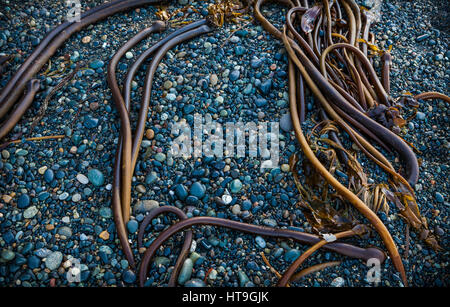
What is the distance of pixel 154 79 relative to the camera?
2502mm

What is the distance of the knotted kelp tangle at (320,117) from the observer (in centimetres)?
196

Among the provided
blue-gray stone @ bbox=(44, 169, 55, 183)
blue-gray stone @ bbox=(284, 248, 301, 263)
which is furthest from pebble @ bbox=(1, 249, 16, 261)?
blue-gray stone @ bbox=(284, 248, 301, 263)

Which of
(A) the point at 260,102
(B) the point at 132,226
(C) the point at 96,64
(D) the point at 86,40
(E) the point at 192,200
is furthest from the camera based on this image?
(D) the point at 86,40

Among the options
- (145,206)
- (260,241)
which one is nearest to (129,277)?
(145,206)

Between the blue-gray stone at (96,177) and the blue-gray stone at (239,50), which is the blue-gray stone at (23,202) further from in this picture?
the blue-gray stone at (239,50)

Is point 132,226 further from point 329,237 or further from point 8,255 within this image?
point 329,237

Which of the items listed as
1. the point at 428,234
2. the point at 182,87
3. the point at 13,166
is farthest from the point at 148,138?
the point at 428,234

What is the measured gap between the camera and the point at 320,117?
2383 mm

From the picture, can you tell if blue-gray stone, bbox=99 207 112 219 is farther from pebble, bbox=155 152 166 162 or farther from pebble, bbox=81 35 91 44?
pebble, bbox=81 35 91 44

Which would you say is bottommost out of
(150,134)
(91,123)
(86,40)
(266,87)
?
(150,134)

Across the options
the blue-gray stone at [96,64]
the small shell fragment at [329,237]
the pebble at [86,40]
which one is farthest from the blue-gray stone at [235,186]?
the pebble at [86,40]

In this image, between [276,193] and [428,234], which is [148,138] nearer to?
[276,193]

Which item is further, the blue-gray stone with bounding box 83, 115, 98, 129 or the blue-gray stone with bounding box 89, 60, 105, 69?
the blue-gray stone with bounding box 89, 60, 105, 69

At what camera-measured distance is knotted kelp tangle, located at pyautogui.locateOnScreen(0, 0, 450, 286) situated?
196 cm
